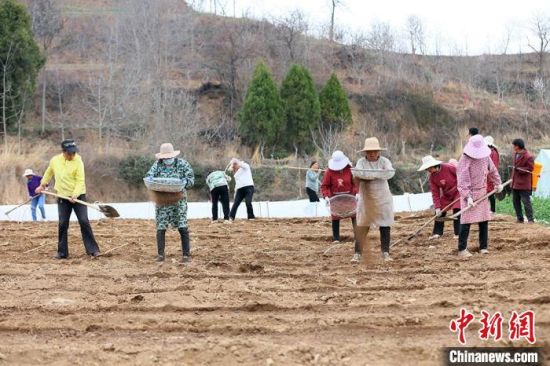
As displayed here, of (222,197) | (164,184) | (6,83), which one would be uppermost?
(6,83)

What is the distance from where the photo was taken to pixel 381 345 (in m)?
5.26

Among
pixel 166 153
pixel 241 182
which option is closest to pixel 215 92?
pixel 241 182

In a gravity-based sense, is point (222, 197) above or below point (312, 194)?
above

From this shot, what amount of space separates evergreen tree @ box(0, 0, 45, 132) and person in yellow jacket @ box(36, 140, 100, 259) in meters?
21.0

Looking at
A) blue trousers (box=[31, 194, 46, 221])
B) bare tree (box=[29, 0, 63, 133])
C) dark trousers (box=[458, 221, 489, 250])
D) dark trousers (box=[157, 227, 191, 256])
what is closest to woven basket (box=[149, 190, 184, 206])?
dark trousers (box=[157, 227, 191, 256])

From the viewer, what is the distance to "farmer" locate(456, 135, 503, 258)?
30.9ft

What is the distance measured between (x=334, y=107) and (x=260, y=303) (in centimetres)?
2876

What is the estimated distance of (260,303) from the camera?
22.0ft

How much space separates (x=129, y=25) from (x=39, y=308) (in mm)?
37110

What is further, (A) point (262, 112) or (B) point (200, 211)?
(A) point (262, 112)

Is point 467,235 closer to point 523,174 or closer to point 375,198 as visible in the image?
point 375,198

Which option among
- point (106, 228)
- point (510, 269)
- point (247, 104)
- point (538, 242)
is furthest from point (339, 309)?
point (247, 104)

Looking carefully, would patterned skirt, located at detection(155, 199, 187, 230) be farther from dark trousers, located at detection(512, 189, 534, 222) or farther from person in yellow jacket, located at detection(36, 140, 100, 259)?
dark trousers, located at detection(512, 189, 534, 222)

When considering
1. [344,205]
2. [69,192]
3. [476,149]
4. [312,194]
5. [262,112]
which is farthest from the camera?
[262,112]
